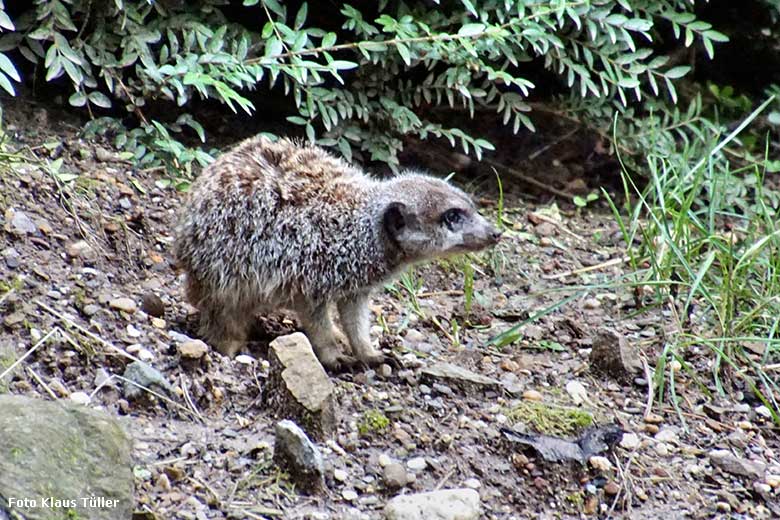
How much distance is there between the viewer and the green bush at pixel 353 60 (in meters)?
5.46

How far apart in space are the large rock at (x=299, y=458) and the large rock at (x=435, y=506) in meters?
0.26

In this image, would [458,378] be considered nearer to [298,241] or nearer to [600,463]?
[600,463]

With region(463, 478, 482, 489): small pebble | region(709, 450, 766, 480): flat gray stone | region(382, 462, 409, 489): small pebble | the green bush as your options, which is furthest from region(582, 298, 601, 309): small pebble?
region(382, 462, 409, 489): small pebble

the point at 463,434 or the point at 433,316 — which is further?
the point at 433,316

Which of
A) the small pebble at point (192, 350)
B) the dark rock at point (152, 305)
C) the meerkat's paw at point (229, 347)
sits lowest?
the meerkat's paw at point (229, 347)

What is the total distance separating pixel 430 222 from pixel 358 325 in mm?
583

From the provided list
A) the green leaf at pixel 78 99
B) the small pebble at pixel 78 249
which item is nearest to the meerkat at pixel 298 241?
the small pebble at pixel 78 249

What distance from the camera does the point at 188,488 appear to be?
136 inches

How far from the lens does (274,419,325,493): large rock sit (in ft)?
11.6

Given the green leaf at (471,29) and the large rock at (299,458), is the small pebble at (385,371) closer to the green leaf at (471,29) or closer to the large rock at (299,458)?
the large rock at (299,458)

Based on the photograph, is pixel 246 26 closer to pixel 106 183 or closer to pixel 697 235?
pixel 106 183

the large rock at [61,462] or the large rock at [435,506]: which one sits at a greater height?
the large rock at [61,462]

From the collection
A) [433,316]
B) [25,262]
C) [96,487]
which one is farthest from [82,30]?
[96,487]

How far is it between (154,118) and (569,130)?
2.67m
